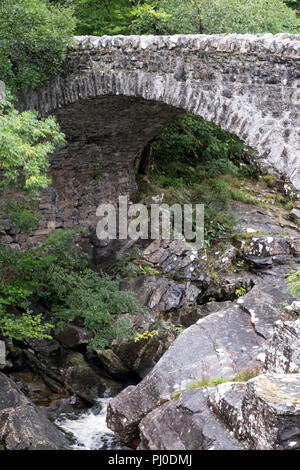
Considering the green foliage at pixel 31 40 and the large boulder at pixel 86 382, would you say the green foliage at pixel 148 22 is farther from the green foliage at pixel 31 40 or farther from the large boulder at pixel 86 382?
the large boulder at pixel 86 382

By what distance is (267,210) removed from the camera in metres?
15.5

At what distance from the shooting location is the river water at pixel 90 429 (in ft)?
30.3

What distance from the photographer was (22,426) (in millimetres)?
8586

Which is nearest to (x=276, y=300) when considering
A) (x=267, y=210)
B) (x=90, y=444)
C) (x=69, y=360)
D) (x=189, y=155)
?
(x=90, y=444)

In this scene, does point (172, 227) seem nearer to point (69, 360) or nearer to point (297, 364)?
point (69, 360)

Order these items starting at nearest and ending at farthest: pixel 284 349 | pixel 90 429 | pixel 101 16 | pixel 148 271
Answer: pixel 284 349, pixel 90 429, pixel 148 271, pixel 101 16

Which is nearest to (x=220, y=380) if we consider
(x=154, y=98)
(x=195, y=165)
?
(x=154, y=98)

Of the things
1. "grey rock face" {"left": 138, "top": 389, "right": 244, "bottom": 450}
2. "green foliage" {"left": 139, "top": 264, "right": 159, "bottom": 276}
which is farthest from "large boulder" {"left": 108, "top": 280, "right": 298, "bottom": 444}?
"green foliage" {"left": 139, "top": 264, "right": 159, "bottom": 276}

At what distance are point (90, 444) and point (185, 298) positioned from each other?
405 centimetres

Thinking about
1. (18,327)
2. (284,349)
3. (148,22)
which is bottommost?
(18,327)

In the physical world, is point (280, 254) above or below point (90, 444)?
above

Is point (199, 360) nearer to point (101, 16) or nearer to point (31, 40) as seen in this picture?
point (31, 40)

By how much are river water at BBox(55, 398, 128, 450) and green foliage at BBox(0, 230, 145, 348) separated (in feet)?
3.99

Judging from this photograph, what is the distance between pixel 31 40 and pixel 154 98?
7.57ft
